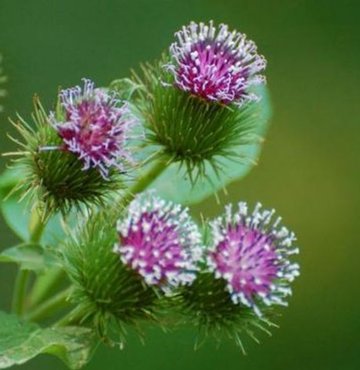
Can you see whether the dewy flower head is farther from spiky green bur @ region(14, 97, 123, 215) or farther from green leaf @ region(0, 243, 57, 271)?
green leaf @ region(0, 243, 57, 271)

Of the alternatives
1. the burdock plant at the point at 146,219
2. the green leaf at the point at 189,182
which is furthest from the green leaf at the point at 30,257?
the green leaf at the point at 189,182

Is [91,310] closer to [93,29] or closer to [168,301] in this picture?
[168,301]

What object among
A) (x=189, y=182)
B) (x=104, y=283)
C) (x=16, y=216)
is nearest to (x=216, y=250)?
(x=104, y=283)

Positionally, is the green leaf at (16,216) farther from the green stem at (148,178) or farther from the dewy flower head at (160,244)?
the dewy flower head at (160,244)

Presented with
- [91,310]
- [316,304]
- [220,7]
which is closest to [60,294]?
[91,310]

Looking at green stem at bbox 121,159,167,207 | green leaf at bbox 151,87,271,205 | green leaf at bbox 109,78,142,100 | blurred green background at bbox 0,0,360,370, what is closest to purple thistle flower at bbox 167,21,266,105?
green leaf at bbox 109,78,142,100

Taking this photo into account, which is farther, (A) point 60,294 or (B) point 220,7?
(B) point 220,7
